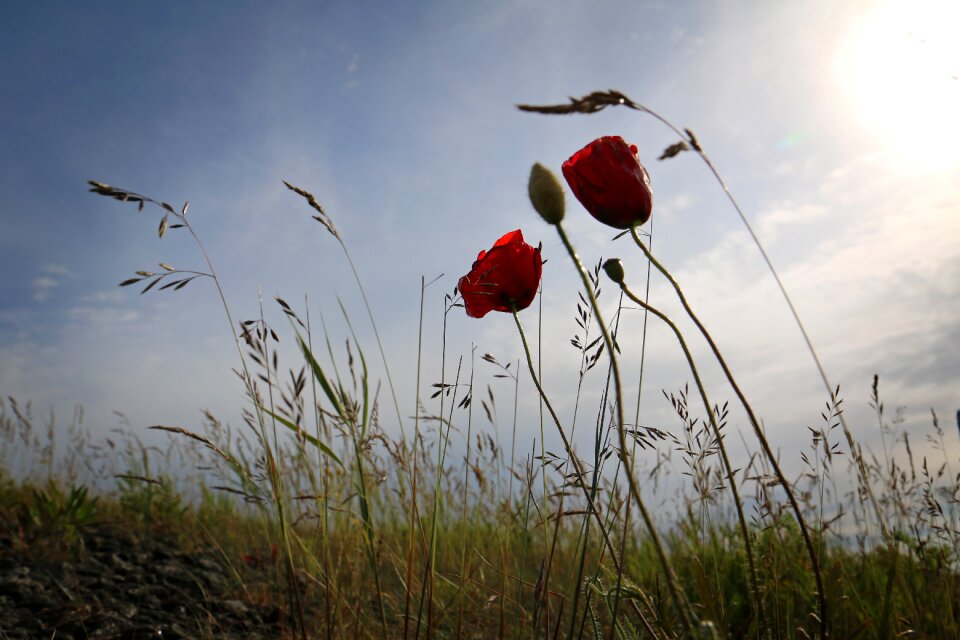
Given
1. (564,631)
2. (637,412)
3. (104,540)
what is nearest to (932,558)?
(564,631)

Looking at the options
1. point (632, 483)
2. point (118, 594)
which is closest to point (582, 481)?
point (632, 483)

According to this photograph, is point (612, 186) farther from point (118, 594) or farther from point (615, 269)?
point (118, 594)

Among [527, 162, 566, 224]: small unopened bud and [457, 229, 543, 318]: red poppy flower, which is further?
[457, 229, 543, 318]: red poppy flower

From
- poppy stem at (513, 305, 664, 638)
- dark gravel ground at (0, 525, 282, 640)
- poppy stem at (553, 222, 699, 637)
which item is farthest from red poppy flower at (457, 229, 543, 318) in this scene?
dark gravel ground at (0, 525, 282, 640)

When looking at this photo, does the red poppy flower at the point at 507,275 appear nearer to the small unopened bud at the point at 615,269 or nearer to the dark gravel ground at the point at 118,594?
the small unopened bud at the point at 615,269

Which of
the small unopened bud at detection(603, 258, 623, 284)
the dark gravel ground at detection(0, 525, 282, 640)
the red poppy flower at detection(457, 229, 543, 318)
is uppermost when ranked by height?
the red poppy flower at detection(457, 229, 543, 318)

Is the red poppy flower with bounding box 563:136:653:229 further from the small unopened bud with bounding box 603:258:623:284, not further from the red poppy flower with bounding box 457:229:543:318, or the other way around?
the red poppy flower with bounding box 457:229:543:318

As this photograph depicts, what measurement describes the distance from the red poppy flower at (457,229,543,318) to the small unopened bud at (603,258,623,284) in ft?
1.34

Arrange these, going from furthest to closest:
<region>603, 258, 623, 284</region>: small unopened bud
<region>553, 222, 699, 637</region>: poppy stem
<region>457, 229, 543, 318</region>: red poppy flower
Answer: <region>457, 229, 543, 318</region>: red poppy flower, <region>603, 258, 623, 284</region>: small unopened bud, <region>553, 222, 699, 637</region>: poppy stem

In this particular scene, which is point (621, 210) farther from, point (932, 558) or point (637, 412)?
point (932, 558)

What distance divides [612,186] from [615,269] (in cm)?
19

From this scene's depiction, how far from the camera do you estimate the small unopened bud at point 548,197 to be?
1.27 m

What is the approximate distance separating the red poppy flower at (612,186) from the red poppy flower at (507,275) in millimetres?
303

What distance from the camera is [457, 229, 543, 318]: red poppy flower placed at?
5.29 ft
